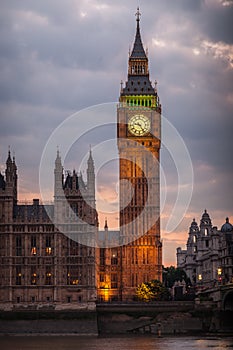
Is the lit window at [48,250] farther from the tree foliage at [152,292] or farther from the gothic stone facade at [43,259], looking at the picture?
the tree foliage at [152,292]

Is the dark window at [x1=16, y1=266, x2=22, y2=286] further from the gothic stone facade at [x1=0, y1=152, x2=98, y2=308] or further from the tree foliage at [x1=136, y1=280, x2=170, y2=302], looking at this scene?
the tree foliage at [x1=136, y1=280, x2=170, y2=302]

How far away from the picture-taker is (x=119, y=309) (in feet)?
557

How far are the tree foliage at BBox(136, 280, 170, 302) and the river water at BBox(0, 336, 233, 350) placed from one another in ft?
109

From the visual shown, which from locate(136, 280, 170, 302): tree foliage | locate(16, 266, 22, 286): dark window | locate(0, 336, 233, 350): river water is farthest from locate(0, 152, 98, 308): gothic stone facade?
locate(0, 336, 233, 350): river water

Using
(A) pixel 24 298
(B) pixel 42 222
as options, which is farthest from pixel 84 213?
(A) pixel 24 298

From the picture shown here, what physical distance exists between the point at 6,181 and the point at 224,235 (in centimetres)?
5348

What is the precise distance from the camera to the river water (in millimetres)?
126312

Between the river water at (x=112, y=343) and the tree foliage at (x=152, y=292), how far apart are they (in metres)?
33.1

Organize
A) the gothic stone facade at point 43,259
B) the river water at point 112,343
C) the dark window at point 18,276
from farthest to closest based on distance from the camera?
the dark window at point 18,276 < the gothic stone facade at point 43,259 < the river water at point 112,343

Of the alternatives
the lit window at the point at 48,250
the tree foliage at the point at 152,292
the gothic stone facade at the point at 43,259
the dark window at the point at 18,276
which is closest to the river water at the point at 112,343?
the gothic stone facade at the point at 43,259

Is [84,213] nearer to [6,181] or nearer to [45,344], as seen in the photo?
[6,181]

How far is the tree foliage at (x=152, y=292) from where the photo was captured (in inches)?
7338

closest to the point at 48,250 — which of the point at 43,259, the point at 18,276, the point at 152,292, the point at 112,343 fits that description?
the point at 43,259

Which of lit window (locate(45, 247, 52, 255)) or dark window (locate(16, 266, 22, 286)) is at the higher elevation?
lit window (locate(45, 247, 52, 255))
